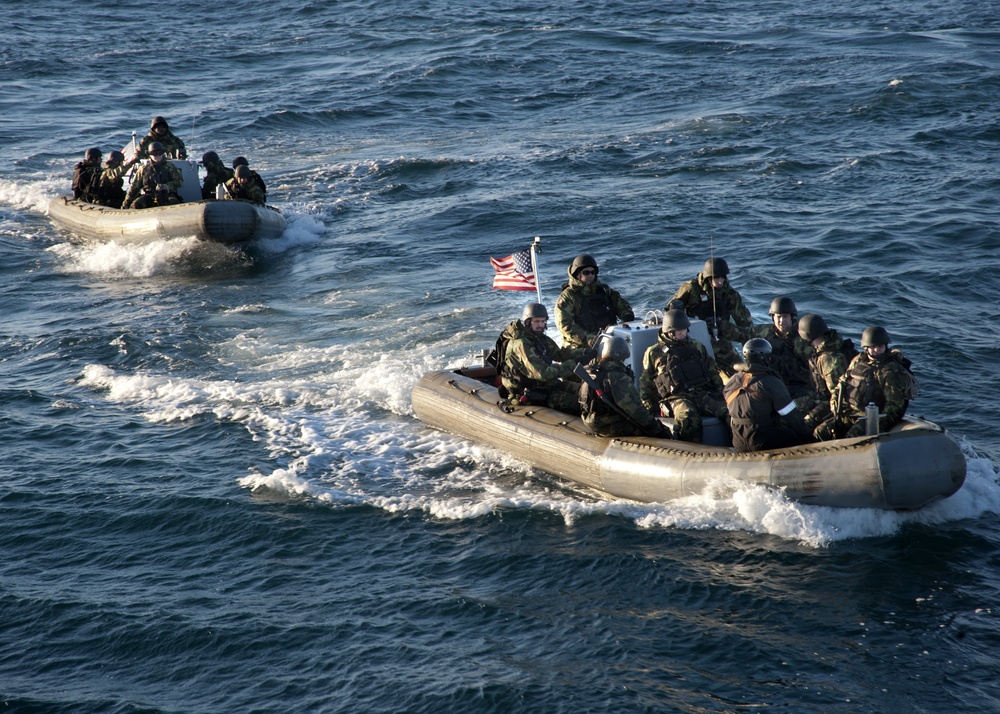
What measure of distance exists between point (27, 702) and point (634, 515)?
223 inches

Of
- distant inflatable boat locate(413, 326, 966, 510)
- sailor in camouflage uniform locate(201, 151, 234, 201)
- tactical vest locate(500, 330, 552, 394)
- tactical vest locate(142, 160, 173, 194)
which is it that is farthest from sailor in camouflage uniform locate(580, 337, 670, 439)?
tactical vest locate(142, 160, 173, 194)

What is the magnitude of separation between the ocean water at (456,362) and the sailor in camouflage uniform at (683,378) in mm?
981

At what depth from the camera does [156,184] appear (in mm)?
22031

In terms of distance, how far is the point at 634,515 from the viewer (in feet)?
36.5

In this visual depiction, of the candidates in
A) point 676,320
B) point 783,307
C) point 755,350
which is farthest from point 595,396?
point 783,307

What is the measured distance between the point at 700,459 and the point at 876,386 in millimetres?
1783

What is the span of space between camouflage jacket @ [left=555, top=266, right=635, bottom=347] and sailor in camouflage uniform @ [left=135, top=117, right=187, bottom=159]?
11986 mm

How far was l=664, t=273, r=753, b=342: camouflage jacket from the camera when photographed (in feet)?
43.1

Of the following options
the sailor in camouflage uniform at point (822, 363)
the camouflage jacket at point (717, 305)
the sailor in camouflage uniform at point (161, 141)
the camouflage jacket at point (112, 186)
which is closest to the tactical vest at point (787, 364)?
the sailor in camouflage uniform at point (822, 363)

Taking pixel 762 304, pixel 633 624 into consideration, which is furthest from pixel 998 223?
pixel 633 624

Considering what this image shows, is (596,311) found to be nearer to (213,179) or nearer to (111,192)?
(213,179)

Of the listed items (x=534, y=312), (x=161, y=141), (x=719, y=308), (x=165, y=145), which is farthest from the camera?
(x=165, y=145)

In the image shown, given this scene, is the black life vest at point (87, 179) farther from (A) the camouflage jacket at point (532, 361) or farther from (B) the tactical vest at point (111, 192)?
(A) the camouflage jacket at point (532, 361)

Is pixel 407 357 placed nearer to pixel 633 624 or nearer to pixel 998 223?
pixel 633 624
